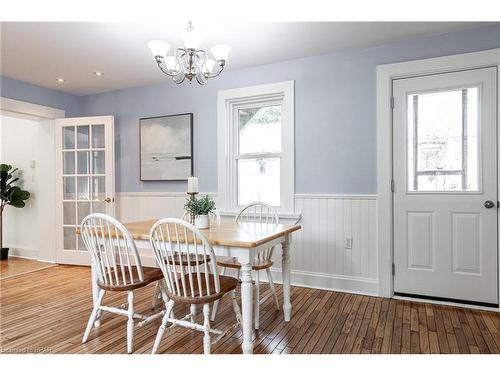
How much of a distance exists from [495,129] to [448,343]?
1.75m

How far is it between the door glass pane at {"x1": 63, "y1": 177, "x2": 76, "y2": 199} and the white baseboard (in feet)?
3.90

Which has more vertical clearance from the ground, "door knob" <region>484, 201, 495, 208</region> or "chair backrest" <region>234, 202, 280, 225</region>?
"door knob" <region>484, 201, 495, 208</region>

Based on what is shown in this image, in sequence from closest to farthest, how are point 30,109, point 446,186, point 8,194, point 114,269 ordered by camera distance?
point 114,269 → point 446,186 → point 30,109 → point 8,194

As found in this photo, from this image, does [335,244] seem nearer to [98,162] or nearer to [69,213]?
[98,162]

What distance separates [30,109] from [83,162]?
882 mm

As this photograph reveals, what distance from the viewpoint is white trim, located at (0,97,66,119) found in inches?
150

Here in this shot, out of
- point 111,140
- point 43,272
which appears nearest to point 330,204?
point 111,140

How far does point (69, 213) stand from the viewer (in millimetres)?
4383

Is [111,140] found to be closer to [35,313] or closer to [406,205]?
[35,313]

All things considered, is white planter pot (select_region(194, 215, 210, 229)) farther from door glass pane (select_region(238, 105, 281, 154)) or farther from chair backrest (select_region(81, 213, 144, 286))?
door glass pane (select_region(238, 105, 281, 154))

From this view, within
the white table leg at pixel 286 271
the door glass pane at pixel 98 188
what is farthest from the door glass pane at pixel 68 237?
the white table leg at pixel 286 271

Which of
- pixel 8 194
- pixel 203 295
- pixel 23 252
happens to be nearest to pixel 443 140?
pixel 203 295

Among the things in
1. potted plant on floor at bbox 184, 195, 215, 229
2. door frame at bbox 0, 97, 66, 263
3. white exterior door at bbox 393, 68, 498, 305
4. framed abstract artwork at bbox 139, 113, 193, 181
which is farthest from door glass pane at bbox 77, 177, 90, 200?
white exterior door at bbox 393, 68, 498, 305

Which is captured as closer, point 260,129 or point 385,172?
point 385,172
